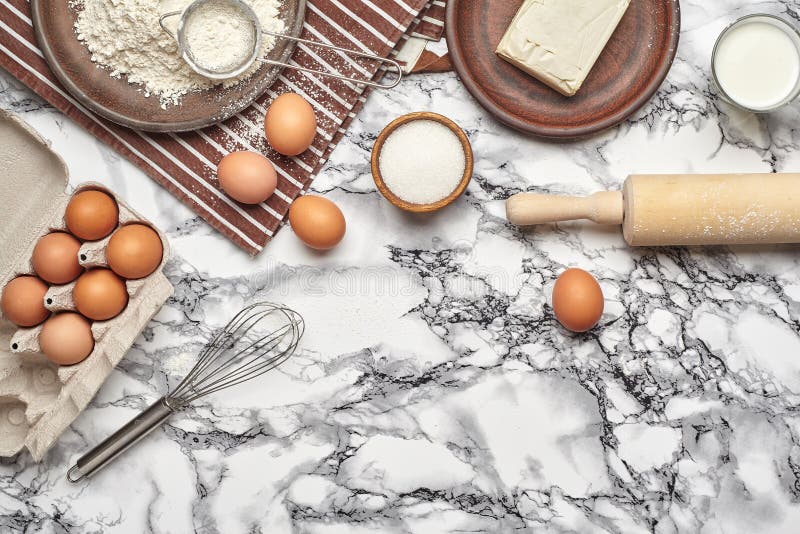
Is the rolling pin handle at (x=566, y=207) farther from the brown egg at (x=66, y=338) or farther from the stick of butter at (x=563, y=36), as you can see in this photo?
the brown egg at (x=66, y=338)

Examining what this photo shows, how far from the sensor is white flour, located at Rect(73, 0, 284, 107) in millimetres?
1065

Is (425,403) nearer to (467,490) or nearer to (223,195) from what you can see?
(467,490)

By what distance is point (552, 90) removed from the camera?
1.17m

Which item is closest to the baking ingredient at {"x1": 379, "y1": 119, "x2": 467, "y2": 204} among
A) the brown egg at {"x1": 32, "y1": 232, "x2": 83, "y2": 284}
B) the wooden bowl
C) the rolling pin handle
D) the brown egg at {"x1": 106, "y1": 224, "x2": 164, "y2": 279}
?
the wooden bowl

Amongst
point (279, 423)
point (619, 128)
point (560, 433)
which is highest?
point (619, 128)

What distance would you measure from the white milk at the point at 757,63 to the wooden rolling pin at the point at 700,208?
0.47ft

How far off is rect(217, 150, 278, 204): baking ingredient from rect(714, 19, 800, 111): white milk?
29.7 inches

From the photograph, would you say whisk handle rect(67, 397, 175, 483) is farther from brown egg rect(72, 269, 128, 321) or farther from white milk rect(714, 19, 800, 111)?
white milk rect(714, 19, 800, 111)

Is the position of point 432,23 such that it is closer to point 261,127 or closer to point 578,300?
point 261,127

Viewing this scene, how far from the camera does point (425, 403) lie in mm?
1194

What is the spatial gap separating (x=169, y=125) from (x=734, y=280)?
99 cm

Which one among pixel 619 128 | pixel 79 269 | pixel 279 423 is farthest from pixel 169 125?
pixel 619 128

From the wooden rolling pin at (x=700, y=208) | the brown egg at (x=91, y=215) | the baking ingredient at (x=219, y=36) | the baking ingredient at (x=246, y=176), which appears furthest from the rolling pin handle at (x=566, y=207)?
the brown egg at (x=91, y=215)

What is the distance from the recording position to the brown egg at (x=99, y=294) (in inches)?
40.4
